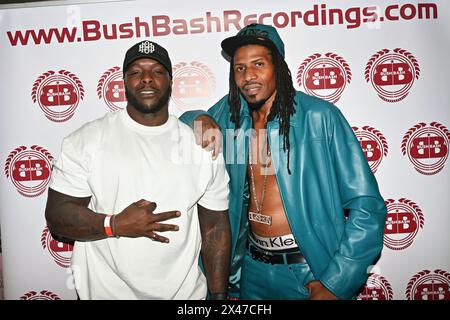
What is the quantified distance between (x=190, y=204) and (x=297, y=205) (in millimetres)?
627

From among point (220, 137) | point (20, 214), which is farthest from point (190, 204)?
point (20, 214)

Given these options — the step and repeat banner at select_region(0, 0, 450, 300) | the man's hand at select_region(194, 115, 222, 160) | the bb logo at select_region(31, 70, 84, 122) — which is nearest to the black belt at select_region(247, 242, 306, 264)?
the step and repeat banner at select_region(0, 0, 450, 300)

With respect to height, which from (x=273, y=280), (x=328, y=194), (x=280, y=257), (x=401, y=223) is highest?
(x=328, y=194)

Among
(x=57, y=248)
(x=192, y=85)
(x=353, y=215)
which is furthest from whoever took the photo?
(x=57, y=248)

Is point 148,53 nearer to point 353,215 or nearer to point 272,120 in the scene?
point 272,120

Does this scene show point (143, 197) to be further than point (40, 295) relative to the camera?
No

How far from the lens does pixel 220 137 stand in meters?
2.28

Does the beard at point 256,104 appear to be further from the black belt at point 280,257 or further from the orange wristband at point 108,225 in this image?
the orange wristband at point 108,225

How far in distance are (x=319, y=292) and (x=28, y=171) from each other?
76.0 inches

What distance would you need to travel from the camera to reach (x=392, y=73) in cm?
227

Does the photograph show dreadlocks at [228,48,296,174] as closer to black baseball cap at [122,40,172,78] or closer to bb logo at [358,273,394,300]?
black baseball cap at [122,40,172,78]

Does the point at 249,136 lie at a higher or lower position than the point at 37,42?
lower

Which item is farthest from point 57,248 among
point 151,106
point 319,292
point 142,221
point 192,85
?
point 319,292
